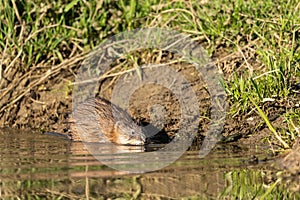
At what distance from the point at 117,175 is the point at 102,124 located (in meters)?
2.02

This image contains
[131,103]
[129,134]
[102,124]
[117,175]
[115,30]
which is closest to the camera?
[117,175]

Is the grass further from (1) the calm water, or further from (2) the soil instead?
(1) the calm water

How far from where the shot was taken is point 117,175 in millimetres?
5750

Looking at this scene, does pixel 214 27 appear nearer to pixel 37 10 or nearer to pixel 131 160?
pixel 37 10

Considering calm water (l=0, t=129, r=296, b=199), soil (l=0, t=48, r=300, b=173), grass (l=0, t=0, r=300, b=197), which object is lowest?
calm water (l=0, t=129, r=296, b=199)

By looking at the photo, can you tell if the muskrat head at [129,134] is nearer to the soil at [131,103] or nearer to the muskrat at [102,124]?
the muskrat at [102,124]

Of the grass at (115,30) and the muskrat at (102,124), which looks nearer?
the muskrat at (102,124)

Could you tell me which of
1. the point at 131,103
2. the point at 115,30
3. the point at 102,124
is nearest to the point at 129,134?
the point at 102,124

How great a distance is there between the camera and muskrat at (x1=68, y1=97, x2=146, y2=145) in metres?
7.53

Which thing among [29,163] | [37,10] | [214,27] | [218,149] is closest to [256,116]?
[218,149]

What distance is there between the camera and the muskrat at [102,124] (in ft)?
24.7

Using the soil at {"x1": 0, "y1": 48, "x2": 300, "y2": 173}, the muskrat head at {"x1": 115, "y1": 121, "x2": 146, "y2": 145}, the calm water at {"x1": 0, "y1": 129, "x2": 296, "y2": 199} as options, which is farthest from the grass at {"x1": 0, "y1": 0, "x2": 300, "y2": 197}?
→ the calm water at {"x1": 0, "y1": 129, "x2": 296, "y2": 199}

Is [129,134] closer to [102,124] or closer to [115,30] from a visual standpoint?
[102,124]

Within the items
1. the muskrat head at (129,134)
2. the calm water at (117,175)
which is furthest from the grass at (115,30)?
the calm water at (117,175)
